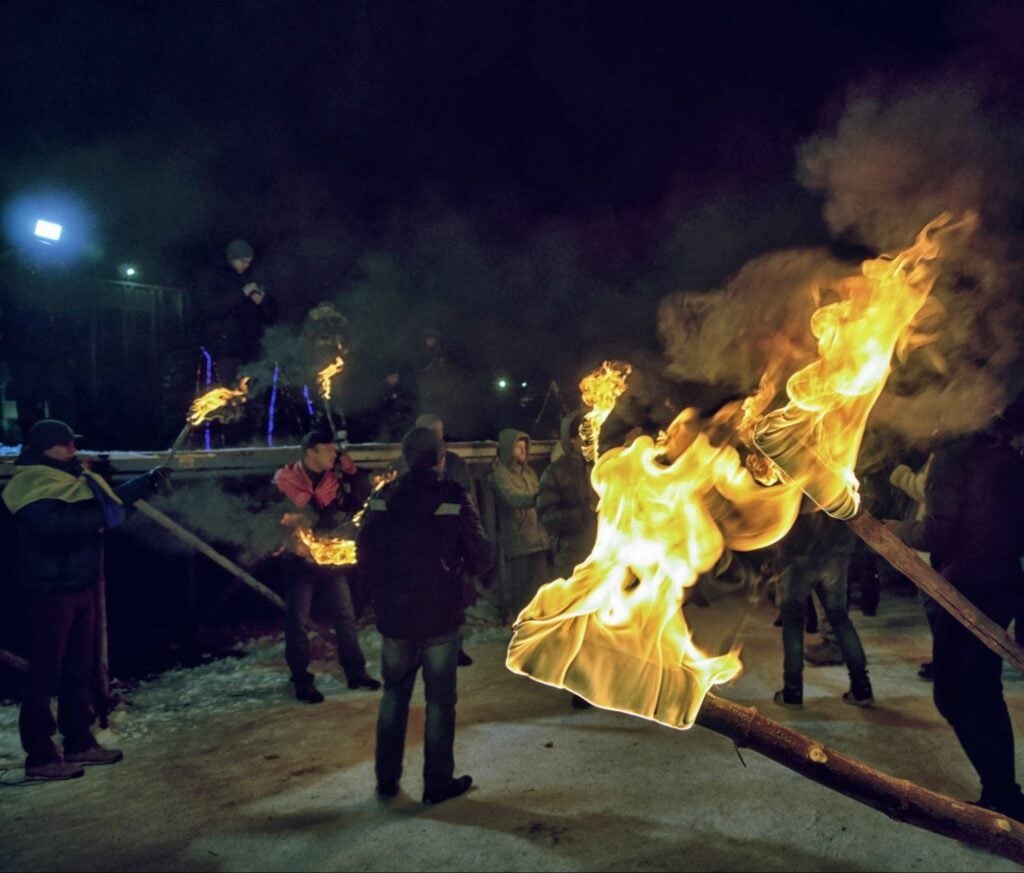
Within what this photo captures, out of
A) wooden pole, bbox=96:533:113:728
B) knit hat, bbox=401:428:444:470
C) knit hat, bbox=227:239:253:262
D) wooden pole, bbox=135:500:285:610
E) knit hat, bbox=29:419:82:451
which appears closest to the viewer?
knit hat, bbox=401:428:444:470

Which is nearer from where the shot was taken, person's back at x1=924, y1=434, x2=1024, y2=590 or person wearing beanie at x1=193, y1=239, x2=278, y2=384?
person's back at x1=924, y1=434, x2=1024, y2=590

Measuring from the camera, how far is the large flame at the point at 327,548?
262 inches

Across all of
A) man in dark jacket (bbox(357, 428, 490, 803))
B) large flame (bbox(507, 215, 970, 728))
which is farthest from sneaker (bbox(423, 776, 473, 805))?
large flame (bbox(507, 215, 970, 728))

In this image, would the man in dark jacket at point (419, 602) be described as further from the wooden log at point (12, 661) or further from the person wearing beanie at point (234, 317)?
the person wearing beanie at point (234, 317)

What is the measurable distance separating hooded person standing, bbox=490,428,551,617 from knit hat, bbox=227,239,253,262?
14.1ft

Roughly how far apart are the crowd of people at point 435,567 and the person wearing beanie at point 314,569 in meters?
0.01

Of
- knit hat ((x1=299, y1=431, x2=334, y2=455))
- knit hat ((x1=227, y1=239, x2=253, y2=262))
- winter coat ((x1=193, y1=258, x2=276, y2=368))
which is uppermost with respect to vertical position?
knit hat ((x1=227, y1=239, x2=253, y2=262))

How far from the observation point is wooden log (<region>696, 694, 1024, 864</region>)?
2.40 metres

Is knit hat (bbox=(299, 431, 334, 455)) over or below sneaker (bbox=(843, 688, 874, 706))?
over

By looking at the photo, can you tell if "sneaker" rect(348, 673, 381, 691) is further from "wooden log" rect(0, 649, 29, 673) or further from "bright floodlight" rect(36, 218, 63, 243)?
"bright floodlight" rect(36, 218, 63, 243)

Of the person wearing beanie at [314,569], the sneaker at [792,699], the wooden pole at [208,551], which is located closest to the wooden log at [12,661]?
the wooden pole at [208,551]

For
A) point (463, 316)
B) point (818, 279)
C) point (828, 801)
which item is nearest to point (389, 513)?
point (828, 801)

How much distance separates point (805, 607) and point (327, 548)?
4.20 m

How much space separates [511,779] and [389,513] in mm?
1862
